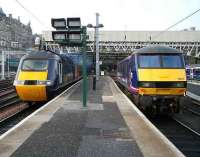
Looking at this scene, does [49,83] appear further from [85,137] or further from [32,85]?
[85,137]

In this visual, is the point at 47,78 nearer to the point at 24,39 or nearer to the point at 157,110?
the point at 157,110

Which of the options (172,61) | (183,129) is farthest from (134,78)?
(183,129)

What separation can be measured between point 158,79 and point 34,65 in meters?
7.73

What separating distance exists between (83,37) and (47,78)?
4.49 metres

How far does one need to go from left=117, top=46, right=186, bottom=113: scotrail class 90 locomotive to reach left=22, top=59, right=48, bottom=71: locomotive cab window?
5837 millimetres

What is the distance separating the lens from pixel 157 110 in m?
16.7

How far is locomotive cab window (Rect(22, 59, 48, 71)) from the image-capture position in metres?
21.6

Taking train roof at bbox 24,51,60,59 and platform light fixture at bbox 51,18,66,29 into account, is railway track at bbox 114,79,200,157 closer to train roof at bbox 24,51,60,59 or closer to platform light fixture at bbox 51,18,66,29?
platform light fixture at bbox 51,18,66,29

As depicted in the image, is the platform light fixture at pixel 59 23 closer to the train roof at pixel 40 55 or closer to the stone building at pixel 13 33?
the train roof at pixel 40 55

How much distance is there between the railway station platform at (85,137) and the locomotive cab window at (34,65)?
687 cm

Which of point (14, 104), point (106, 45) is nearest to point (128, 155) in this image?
point (14, 104)

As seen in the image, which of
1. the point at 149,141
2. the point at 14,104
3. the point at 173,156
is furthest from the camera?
the point at 14,104

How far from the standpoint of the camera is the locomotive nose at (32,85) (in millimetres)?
20781

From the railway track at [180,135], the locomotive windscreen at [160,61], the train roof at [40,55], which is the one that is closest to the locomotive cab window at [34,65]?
the train roof at [40,55]
